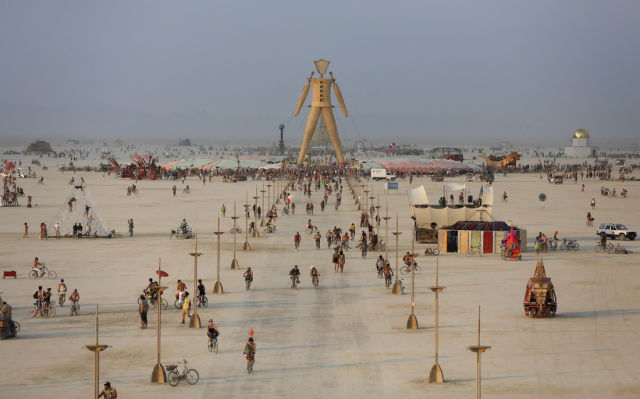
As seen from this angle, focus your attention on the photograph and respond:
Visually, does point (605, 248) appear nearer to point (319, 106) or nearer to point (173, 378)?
point (173, 378)

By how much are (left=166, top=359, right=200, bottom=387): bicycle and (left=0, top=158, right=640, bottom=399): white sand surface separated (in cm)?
28

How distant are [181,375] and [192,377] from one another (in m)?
0.27

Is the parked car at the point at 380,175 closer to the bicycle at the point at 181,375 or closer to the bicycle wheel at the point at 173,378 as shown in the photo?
the bicycle at the point at 181,375

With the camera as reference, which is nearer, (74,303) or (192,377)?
(192,377)

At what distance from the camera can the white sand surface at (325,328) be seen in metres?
24.1

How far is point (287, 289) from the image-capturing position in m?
37.4

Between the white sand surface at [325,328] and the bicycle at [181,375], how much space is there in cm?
28

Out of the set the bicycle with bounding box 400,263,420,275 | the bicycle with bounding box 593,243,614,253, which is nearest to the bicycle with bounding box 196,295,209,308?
the bicycle with bounding box 400,263,420,275

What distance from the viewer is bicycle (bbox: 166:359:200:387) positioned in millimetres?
23922

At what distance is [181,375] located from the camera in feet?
79.3

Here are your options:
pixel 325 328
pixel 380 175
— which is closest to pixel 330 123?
pixel 380 175

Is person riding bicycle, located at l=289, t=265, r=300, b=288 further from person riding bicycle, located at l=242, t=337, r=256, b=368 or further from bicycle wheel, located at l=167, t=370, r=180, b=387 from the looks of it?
bicycle wheel, located at l=167, t=370, r=180, b=387

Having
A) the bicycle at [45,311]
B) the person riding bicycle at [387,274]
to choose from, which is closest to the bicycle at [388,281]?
the person riding bicycle at [387,274]

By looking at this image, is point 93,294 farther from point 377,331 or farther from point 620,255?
point 620,255
